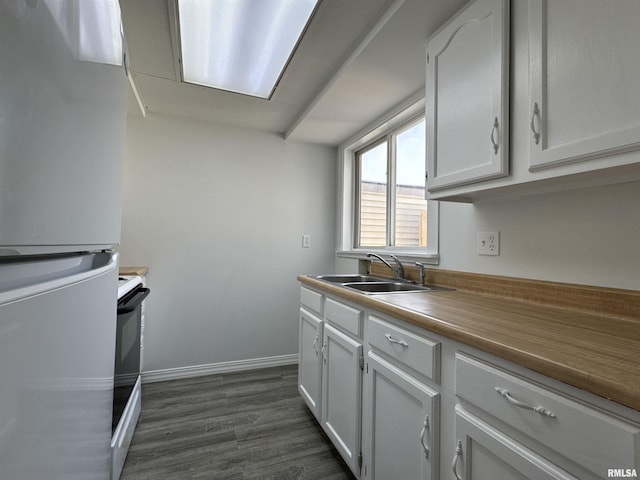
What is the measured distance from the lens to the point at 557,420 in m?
0.60

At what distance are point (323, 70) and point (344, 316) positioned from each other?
1.48 metres

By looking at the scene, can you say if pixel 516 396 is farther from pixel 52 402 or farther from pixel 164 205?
pixel 164 205

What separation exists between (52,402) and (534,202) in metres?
1.65

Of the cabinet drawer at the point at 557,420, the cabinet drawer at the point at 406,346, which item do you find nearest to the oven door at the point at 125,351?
the cabinet drawer at the point at 406,346

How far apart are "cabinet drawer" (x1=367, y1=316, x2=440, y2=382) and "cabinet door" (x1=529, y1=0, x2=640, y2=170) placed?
683 millimetres

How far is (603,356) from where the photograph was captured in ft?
2.10

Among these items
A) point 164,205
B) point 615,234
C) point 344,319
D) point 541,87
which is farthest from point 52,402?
point 164,205

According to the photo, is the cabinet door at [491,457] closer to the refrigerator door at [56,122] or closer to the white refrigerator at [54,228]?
the white refrigerator at [54,228]

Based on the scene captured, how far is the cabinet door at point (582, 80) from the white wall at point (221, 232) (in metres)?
2.19

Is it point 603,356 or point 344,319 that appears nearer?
point 603,356

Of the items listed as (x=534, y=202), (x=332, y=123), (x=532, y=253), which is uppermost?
(x=332, y=123)

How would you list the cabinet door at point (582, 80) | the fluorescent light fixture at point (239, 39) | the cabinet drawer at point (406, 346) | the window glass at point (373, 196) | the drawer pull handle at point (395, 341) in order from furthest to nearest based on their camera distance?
the window glass at point (373, 196) < the fluorescent light fixture at point (239, 39) < the drawer pull handle at point (395, 341) < the cabinet drawer at point (406, 346) < the cabinet door at point (582, 80)

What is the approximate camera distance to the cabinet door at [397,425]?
3.05 ft

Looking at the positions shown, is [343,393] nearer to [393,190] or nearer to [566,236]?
[566,236]
